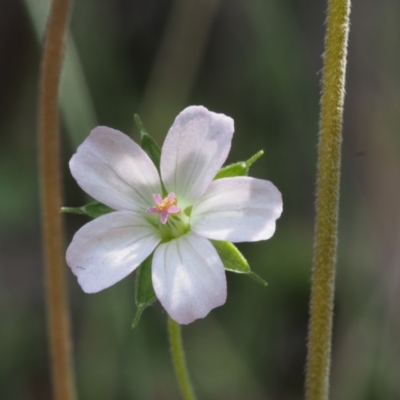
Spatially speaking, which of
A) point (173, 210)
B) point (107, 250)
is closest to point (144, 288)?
point (107, 250)

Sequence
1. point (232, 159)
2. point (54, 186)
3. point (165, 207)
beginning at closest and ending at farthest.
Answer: point (165, 207) < point (54, 186) < point (232, 159)

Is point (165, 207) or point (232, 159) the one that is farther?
point (232, 159)

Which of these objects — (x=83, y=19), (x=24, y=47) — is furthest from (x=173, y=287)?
(x=24, y=47)

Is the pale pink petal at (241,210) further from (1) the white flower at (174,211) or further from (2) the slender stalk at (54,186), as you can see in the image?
(2) the slender stalk at (54,186)

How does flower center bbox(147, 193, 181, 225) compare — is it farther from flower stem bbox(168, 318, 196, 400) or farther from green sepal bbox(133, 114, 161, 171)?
flower stem bbox(168, 318, 196, 400)

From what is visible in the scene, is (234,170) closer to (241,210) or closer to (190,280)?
(241,210)
